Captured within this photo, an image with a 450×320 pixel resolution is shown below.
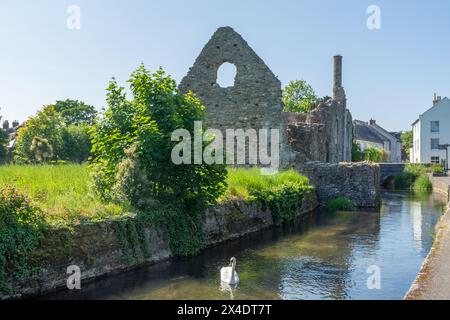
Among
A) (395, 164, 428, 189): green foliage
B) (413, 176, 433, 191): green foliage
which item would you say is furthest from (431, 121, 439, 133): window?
(413, 176, 433, 191): green foliage

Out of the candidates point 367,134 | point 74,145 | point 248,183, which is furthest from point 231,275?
point 367,134

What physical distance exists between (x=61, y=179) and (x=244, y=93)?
12493 millimetres

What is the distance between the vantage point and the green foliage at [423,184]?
1471 inches

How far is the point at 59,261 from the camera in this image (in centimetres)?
917

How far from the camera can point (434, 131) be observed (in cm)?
6178

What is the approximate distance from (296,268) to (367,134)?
71.5 meters

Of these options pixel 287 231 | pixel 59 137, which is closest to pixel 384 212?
pixel 287 231

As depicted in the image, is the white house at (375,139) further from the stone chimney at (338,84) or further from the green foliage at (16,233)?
the green foliage at (16,233)

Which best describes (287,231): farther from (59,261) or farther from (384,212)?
(59,261)

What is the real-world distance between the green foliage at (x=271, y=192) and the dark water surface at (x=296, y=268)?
1.01m

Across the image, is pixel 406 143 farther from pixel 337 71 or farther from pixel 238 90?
A: pixel 238 90
